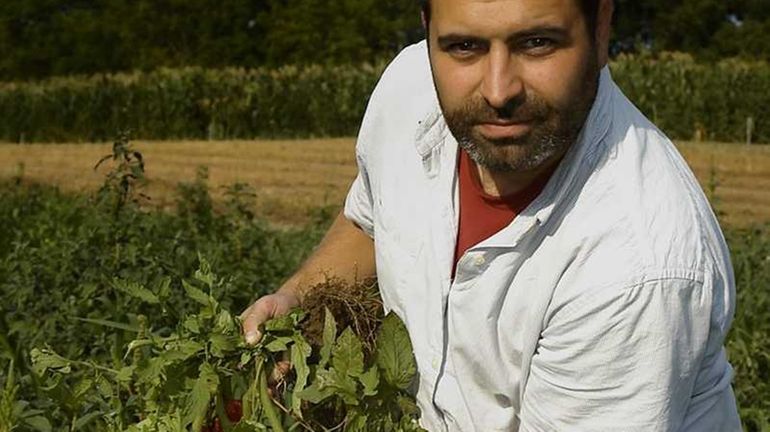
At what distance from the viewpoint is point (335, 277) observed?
2.84m

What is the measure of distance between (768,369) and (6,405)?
3.29 meters

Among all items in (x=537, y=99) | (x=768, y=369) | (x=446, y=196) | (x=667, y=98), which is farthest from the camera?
(x=667, y=98)

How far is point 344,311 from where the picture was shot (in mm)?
2650

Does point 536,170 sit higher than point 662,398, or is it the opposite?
point 536,170

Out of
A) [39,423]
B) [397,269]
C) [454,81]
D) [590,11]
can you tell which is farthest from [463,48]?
[39,423]

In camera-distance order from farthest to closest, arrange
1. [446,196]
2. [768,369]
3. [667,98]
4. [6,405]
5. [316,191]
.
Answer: [667,98], [316,191], [768,369], [446,196], [6,405]

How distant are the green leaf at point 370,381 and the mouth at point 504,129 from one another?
43 cm

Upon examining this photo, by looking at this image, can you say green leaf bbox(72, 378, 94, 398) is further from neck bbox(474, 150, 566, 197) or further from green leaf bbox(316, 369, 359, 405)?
neck bbox(474, 150, 566, 197)

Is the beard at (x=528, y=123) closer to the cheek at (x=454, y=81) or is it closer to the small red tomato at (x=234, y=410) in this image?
the cheek at (x=454, y=81)

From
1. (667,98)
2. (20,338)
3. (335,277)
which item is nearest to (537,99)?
(335,277)

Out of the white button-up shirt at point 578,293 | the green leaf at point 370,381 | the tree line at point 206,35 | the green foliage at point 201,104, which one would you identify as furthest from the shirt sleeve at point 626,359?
the tree line at point 206,35

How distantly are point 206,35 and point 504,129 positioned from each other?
3628 cm

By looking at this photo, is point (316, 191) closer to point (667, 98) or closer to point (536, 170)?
point (667, 98)

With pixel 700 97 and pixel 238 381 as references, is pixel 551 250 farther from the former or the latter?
pixel 700 97
